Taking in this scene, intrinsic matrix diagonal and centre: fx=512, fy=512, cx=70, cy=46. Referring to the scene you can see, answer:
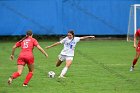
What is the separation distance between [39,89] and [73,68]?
6.46 meters

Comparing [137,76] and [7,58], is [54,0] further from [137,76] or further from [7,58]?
[137,76]

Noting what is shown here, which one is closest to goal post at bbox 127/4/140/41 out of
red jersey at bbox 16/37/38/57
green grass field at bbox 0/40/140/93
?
green grass field at bbox 0/40/140/93

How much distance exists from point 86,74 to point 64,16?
59.4 feet

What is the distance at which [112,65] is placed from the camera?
79.3 feet

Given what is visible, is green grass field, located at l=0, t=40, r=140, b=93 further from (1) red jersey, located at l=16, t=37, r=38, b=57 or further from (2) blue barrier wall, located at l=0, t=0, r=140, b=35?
(2) blue barrier wall, located at l=0, t=0, r=140, b=35

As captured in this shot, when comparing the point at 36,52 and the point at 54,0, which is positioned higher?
the point at 54,0

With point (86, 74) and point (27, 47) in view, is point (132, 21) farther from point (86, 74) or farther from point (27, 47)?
point (27, 47)

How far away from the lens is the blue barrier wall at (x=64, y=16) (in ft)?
124

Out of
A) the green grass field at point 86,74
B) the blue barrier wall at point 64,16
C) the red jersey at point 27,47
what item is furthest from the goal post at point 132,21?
the red jersey at point 27,47

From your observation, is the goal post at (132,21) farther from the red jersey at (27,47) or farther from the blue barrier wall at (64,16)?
the red jersey at (27,47)

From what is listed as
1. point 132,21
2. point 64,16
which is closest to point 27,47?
point 64,16

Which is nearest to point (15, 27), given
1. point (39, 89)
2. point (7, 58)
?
point (7, 58)

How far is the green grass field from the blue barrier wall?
18.7 ft

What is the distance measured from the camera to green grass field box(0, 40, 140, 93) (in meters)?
16.9
